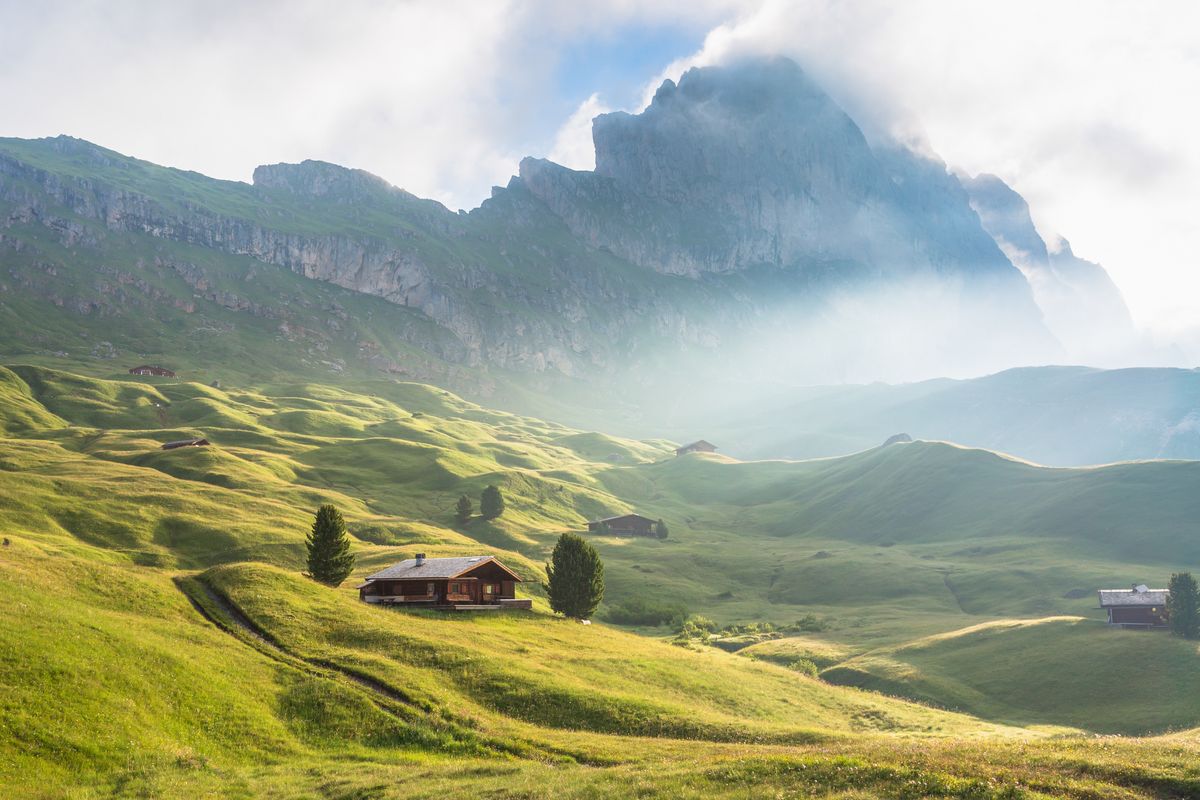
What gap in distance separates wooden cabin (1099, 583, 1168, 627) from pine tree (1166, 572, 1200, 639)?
591 cm

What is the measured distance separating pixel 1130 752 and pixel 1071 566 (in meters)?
125

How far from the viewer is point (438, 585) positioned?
72.5m

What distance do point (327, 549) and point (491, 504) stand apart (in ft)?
307

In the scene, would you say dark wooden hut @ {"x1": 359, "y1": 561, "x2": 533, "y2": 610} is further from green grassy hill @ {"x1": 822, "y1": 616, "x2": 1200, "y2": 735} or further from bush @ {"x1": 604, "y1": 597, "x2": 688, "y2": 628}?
bush @ {"x1": 604, "y1": 597, "x2": 688, "y2": 628}

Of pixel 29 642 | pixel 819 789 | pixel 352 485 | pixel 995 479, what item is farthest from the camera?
pixel 995 479

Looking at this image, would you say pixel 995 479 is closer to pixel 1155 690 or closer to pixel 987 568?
pixel 987 568

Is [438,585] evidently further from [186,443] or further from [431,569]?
[186,443]

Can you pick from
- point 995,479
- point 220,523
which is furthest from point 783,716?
point 995,479

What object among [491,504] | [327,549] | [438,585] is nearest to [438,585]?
[438,585]

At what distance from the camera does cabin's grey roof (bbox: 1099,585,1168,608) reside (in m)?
94.9

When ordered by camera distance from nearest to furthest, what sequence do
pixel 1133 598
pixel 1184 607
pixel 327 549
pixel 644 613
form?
pixel 327 549 → pixel 1184 607 → pixel 1133 598 → pixel 644 613

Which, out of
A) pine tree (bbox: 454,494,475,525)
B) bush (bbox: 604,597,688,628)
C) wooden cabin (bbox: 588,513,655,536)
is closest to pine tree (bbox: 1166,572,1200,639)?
bush (bbox: 604,597,688,628)

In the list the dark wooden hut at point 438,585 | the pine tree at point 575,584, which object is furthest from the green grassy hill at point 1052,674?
the dark wooden hut at point 438,585

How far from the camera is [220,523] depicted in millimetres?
113875
